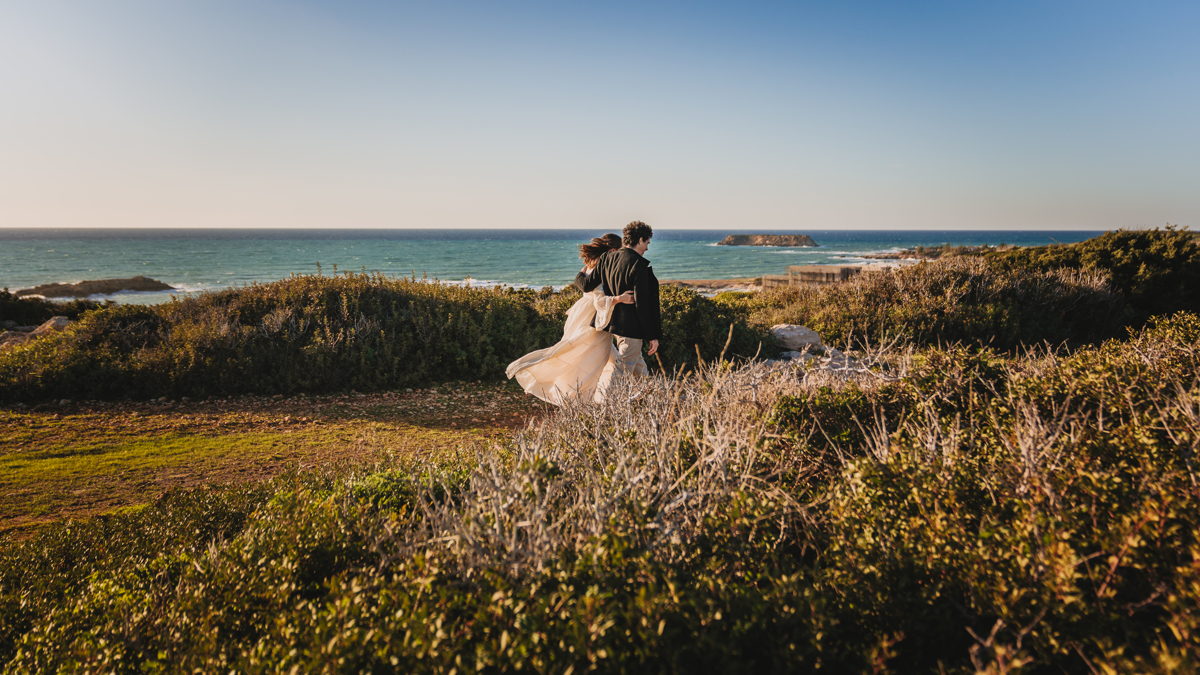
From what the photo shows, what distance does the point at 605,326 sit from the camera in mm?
6488

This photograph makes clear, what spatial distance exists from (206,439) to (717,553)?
6090 millimetres

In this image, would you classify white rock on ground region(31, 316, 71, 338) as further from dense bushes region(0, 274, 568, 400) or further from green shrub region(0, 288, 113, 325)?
green shrub region(0, 288, 113, 325)

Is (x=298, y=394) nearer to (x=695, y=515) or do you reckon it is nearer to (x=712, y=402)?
(x=712, y=402)

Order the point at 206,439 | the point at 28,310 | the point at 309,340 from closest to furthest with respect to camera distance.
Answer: the point at 206,439 → the point at 309,340 → the point at 28,310

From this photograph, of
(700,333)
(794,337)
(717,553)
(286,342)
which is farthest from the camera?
(794,337)

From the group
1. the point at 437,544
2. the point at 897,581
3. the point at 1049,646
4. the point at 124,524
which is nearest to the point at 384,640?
the point at 437,544

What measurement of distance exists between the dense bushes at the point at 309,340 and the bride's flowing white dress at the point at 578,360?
1.06m

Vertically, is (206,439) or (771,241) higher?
(771,241)

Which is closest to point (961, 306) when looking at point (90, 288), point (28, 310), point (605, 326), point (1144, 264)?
point (1144, 264)

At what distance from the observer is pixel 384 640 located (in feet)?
5.65

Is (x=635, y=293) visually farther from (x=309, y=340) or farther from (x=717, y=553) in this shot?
(x=309, y=340)

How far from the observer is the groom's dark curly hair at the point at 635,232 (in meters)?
6.16

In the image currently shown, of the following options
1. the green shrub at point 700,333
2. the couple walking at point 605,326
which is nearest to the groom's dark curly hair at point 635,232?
the couple walking at point 605,326

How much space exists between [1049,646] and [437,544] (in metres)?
2.22
